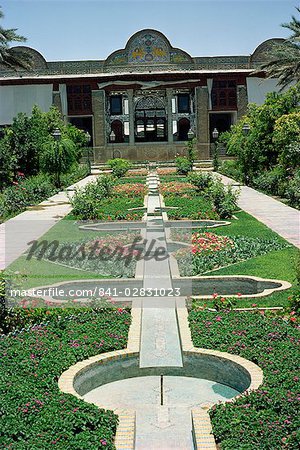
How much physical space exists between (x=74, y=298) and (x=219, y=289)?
6.75 feet

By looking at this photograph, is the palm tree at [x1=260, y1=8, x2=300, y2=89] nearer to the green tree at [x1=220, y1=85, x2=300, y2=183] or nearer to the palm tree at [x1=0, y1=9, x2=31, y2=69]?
the green tree at [x1=220, y1=85, x2=300, y2=183]

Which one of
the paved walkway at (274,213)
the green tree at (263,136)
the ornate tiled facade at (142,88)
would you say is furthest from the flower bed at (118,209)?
the ornate tiled facade at (142,88)

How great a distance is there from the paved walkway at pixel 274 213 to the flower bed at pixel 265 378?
5286 millimetres

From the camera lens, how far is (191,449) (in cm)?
474

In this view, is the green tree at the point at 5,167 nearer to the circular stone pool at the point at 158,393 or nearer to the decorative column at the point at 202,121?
the circular stone pool at the point at 158,393

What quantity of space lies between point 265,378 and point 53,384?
179cm

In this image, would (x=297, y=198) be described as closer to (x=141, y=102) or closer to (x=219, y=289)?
(x=219, y=289)

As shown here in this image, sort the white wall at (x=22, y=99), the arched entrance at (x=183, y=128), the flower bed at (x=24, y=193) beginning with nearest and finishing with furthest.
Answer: the flower bed at (x=24, y=193) → the white wall at (x=22, y=99) → the arched entrance at (x=183, y=128)

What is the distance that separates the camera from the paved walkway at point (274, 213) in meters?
13.8

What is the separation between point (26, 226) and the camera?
1586cm

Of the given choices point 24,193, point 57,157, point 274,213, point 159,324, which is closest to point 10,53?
point 57,157

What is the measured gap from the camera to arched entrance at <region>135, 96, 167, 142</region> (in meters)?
46.3

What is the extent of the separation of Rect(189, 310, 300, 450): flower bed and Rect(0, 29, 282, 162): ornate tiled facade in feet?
119

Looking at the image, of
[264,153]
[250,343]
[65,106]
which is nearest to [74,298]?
[250,343]
